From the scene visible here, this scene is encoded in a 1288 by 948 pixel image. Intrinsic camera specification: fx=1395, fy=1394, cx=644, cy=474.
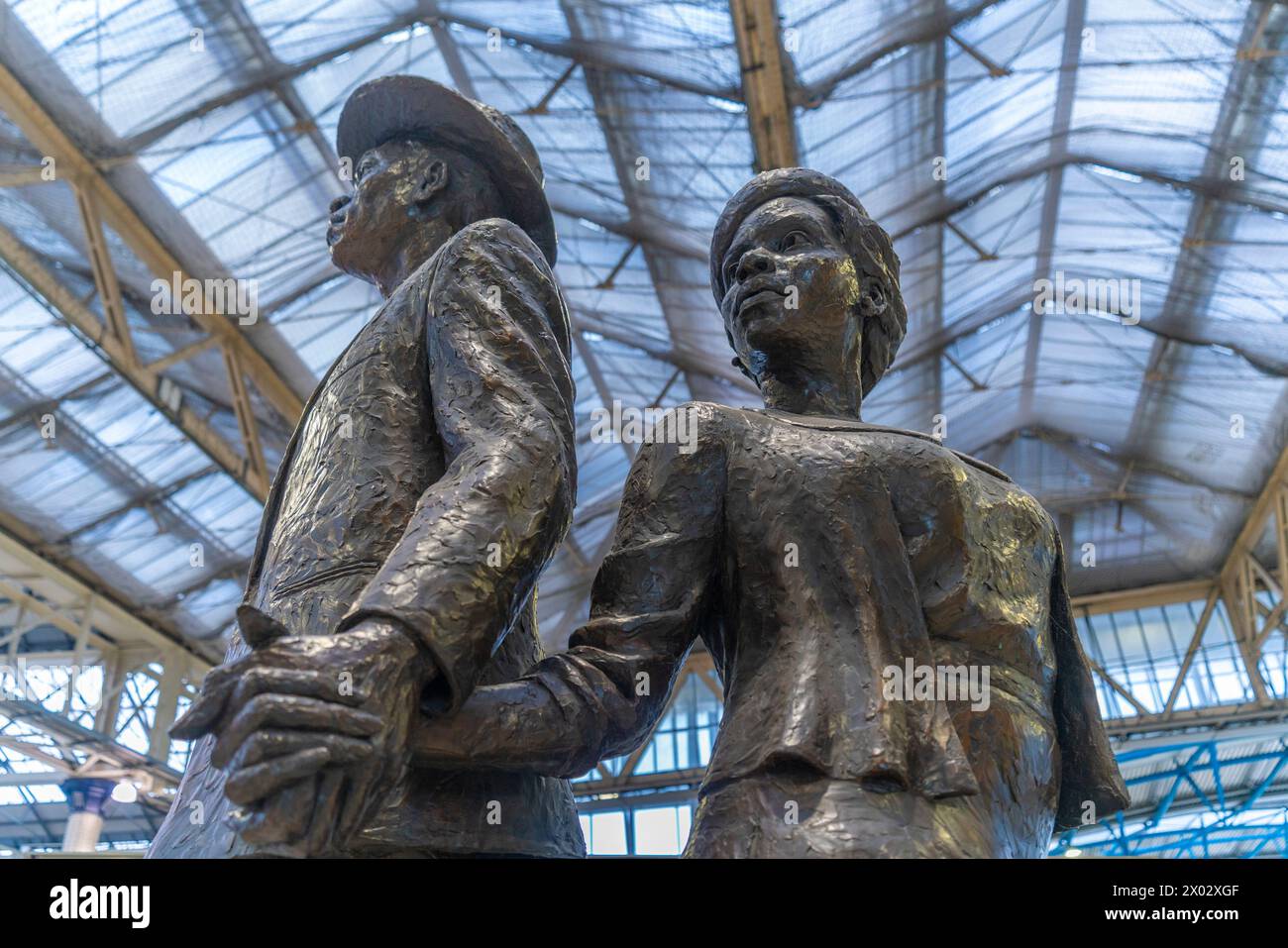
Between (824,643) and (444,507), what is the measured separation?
737mm

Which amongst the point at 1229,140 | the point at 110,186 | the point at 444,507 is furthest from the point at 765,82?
the point at 444,507

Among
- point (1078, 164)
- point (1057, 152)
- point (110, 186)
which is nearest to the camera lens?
point (110, 186)

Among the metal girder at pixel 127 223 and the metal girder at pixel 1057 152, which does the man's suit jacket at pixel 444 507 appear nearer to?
the metal girder at pixel 127 223

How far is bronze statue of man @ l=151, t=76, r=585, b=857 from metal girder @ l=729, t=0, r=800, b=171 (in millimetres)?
8031

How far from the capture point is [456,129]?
313cm

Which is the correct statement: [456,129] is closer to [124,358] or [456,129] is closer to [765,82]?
[765,82]

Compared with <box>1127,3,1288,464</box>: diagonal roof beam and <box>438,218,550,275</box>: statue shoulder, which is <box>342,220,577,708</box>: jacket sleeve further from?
<box>1127,3,1288,464</box>: diagonal roof beam

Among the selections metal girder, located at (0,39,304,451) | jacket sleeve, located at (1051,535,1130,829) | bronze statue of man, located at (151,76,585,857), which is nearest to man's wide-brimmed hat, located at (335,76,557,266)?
bronze statue of man, located at (151,76,585,857)

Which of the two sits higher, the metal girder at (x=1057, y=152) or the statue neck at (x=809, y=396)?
the metal girder at (x=1057, y=152)

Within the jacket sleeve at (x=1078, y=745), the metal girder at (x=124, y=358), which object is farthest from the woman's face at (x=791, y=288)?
the metal girder at (x=124, y=358)

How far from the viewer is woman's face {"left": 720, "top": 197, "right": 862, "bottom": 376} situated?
10.0 ft

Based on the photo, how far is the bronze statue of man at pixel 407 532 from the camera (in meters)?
1.83

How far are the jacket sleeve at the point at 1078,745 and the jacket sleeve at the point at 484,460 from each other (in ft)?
3.72

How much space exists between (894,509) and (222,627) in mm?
16081
